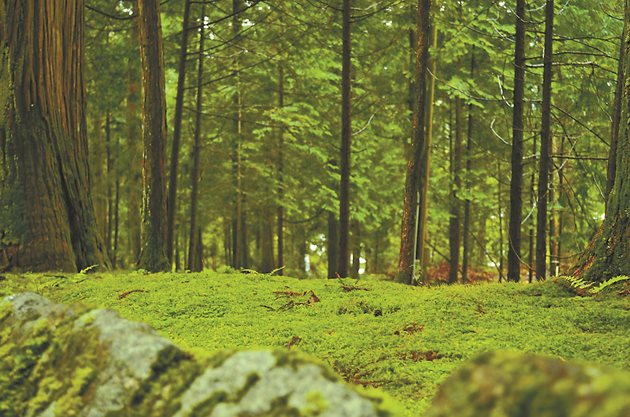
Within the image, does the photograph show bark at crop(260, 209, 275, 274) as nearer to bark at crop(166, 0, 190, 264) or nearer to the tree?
bark at crop(166, 0, 190, 264)

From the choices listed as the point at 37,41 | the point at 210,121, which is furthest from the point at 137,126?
the point at 37,41

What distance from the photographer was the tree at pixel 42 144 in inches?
324

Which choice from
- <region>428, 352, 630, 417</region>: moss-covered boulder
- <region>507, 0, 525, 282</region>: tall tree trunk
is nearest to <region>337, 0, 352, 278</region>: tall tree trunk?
<region>507, 0, 525, 282</region>: tall tree trunk

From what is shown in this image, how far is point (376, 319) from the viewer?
583 centimetres

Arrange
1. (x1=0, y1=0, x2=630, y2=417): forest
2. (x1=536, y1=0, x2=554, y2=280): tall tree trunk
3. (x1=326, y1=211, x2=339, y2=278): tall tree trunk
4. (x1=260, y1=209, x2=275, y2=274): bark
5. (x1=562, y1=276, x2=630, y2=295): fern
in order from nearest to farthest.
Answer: (x1=0, y1=0, x2=630, y2=417): forest, (x1=562, y1=276, x2=630, y2=295): fern, (x1=536, y1=0, x2=554, y2=280): tall tree trunk, (x1=326, y1=211, x2=339, y2=278): tall tree trunk, (x1=260, y1=209, x2=275, y2=274): bark

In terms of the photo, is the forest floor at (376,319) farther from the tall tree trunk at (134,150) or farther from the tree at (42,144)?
the tall tree trunk at (134,150)

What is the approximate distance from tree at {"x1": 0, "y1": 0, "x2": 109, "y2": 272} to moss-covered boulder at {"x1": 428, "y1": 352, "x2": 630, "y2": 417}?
7.94 meters

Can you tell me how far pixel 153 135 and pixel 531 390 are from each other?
10.3 metres

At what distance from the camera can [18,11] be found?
8461 mm

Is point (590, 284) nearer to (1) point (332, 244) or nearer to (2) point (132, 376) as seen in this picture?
(2) point (132, 376)

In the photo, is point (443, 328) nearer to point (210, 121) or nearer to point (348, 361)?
point (348, 361)

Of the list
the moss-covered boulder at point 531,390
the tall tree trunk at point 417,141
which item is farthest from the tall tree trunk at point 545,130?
the moss-covered boulder at point 531,390

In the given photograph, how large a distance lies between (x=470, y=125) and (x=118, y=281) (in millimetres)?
15423

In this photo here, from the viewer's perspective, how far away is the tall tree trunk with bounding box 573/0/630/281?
6152 mm
